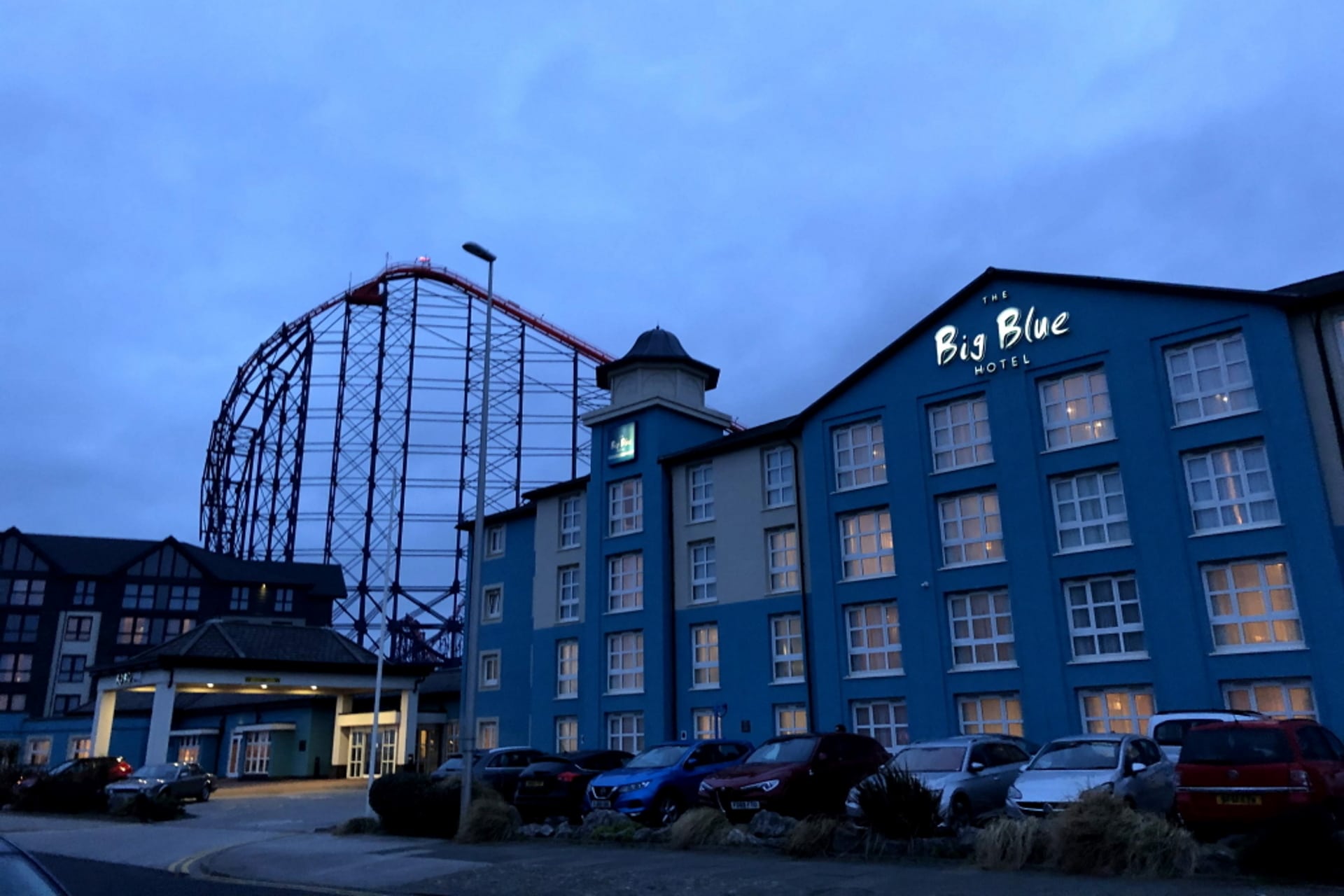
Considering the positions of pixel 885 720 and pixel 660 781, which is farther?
pixel 885 720

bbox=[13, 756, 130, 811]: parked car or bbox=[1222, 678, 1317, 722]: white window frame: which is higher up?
bbox=[1222, 678, 1317, 722]: white window frame

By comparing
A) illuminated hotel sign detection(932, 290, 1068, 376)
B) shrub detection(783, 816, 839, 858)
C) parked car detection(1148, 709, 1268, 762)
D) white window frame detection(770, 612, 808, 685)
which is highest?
illuminated hotel sign detection(932, 290, 1068, 376)

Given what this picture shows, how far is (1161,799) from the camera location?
49.0 feet

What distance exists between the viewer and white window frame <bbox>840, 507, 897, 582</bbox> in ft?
96.7

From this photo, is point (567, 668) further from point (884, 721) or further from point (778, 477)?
point (884, 721)

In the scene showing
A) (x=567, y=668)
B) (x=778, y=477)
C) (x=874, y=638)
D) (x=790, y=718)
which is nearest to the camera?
(x=874, y=638)

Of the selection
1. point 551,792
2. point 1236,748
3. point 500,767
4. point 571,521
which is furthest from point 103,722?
point 1236,748

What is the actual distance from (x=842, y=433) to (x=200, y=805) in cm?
2371

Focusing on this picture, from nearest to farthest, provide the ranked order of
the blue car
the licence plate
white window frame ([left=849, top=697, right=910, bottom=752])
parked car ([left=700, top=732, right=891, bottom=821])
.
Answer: the licence plate, parked car ([left=700, top=732, right=891, bottom=821]), the blue car, white window frame ([left=849, top=697, right=910, bottom=752])

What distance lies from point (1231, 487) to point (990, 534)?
5970 mm

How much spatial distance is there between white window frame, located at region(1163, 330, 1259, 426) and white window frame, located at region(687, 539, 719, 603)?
589 inches

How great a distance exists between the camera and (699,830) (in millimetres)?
15609

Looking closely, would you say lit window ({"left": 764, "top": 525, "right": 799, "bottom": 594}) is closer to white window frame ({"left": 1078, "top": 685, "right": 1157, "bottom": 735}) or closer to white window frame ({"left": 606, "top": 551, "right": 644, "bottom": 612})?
white window frame ({"left": 606, "top": 551, "right": 644, "bottom": 612})

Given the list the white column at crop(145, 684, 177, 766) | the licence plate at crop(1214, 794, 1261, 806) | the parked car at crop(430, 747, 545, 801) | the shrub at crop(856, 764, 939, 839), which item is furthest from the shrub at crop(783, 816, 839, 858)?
the white column at crop(145, 684, 177, 766)
